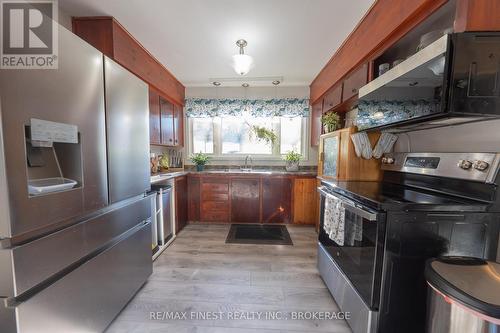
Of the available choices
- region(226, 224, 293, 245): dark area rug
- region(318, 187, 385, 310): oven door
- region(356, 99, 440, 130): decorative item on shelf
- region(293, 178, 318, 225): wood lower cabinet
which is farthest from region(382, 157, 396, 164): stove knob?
region(226, 224, 293, 245): dark area rug

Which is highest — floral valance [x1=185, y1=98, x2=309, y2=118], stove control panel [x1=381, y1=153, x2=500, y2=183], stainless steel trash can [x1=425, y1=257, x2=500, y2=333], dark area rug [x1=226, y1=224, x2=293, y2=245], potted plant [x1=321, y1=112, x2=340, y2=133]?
floral valance [x1=185, y1=98, x2=309, y2=118]

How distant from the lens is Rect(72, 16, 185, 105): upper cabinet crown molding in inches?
71.8

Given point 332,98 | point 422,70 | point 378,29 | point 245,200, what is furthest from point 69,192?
point 332,98

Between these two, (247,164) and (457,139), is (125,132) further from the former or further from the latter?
(247,164)

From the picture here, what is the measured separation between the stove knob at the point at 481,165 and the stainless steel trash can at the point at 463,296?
1.52 feet

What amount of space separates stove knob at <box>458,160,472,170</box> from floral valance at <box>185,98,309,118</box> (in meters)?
2.64

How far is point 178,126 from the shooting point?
3.62 m

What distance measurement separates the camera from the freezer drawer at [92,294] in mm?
940

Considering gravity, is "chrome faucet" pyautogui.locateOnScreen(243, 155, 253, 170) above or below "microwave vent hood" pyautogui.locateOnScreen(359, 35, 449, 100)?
below

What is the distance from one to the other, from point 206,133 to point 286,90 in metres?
1.67

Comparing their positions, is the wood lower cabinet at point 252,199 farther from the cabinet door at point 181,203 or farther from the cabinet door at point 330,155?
the cabinet door at point 330,155

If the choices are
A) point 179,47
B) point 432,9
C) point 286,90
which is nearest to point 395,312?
point 432,9

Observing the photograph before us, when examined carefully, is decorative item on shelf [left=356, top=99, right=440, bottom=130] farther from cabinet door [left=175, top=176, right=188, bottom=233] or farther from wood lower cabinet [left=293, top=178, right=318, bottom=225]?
cabinet door [left=175, top=176, right=188, bottom=233]

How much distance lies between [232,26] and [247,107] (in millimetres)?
1837
